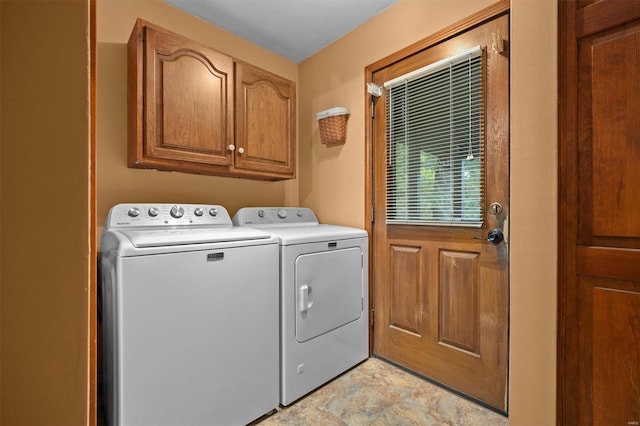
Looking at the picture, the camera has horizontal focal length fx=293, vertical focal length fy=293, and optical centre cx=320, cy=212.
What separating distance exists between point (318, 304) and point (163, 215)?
1115mm

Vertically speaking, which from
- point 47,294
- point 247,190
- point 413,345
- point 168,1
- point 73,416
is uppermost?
point 168,1

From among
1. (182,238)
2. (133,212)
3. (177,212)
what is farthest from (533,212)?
(133,212)

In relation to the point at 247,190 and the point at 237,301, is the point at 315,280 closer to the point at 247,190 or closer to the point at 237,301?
the point at 237,301

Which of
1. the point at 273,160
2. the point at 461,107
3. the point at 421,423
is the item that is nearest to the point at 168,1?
the point at 273,160

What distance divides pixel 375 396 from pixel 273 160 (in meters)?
1.77

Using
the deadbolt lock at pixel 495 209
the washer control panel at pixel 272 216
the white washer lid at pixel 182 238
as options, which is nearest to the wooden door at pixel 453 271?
the deadbolt lock at pixel 495 209

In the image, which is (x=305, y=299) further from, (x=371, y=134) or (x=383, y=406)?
(x=371, y=134)

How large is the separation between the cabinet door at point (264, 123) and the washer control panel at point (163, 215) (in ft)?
1.28

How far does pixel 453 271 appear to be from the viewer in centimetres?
181

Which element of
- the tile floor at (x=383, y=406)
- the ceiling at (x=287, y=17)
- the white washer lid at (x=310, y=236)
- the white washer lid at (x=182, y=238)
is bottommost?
the tile floor at (x=383, y=406)

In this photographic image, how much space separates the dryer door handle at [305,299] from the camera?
1.72 meters

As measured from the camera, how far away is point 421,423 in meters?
1.56

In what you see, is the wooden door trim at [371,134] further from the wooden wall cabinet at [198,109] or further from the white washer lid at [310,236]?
the wooden wall cabinet at [198,109]

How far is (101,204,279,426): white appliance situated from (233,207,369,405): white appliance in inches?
3.3
